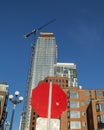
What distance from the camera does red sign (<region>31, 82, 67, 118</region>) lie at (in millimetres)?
4941

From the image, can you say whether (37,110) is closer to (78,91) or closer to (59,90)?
(59,90)

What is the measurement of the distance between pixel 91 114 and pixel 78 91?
13.3 metres

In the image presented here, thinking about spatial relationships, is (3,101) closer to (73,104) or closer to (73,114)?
(73,104)

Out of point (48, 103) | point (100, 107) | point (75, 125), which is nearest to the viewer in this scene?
point (48, 103)

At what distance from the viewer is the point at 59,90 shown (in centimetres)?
531

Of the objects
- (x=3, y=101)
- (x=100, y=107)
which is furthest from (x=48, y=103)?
(x=3, y=101)

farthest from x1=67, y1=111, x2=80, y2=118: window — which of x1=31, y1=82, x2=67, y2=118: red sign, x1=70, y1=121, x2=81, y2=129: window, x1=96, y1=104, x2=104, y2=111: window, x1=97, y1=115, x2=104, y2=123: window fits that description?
x1=31, y1=82, x2=67, y2=118: red sign

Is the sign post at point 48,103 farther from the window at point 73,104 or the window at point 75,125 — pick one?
the window at point 73,104

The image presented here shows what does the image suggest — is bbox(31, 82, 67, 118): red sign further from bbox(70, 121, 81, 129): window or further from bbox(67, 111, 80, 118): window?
bbox(67, 111, 80, 118): window

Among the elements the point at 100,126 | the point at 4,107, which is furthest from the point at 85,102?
the point at 4,107

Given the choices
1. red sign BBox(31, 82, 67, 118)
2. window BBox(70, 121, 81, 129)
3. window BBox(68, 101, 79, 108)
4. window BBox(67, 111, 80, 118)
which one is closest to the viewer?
red sign BBox(31, 82, 67, 118)

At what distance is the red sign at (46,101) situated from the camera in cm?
494

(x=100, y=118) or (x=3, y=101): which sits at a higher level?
(x=3, y=101)

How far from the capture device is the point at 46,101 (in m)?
5.06
